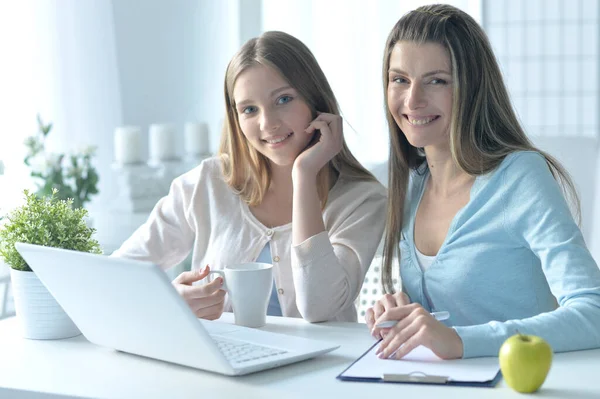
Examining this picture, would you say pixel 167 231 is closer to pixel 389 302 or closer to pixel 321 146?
pixel 321 146

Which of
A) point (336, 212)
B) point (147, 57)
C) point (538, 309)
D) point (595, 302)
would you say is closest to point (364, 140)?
point (147, 57)

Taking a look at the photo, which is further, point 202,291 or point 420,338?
point 202,291

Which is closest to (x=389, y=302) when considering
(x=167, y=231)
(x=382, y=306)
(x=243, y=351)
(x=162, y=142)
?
(x=382, y=306)

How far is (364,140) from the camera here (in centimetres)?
426

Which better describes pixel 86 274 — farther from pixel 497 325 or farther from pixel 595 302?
pixel 595 302

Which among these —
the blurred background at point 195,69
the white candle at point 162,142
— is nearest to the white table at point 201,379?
the blurred background at point 195,69

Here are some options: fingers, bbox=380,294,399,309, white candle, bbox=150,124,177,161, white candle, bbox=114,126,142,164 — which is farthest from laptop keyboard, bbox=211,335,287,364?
white candle, bbox=150,124,177,161

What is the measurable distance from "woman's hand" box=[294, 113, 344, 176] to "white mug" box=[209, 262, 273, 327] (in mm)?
326

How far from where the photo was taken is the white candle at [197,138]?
3.49m

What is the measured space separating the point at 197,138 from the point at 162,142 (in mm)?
223

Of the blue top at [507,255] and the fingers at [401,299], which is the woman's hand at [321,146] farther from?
the fingers at [401,299]

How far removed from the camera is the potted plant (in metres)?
1.42

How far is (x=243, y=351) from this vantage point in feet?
4.08

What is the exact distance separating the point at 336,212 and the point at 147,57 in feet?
6.91
